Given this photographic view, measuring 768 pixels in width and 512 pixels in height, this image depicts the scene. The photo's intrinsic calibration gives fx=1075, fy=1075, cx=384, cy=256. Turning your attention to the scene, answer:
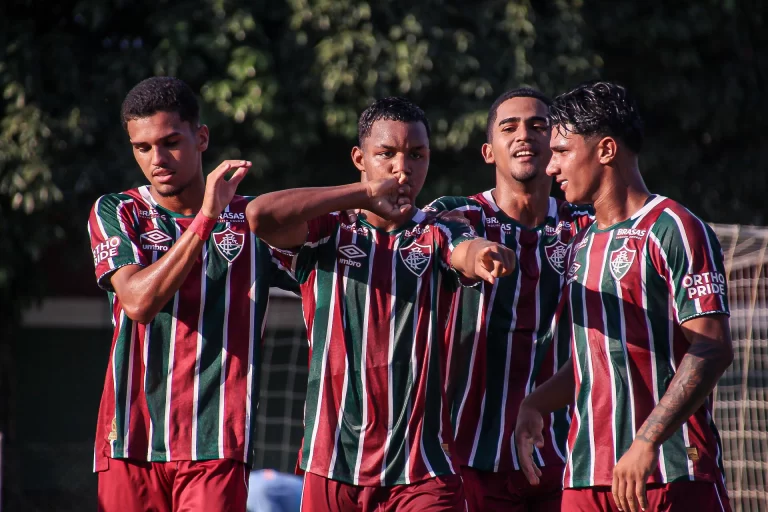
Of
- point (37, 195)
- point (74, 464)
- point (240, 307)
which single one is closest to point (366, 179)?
point (240, 307)

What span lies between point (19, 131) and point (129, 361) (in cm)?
670

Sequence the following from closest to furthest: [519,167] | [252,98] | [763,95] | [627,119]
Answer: [627,119]
[519,167]
[252,98]
[763,95]

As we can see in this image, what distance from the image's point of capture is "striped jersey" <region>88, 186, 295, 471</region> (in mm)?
4574

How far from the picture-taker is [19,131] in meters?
10.6

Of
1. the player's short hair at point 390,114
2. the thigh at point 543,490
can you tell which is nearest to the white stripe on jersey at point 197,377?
the player's short hair at point 390,114

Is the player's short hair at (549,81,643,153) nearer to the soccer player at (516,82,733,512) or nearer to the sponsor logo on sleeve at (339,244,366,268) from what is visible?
the soccer player at (516,82,733,512)

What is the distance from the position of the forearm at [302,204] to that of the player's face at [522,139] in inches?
50.4

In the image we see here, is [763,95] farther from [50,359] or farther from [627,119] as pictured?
[50,359]

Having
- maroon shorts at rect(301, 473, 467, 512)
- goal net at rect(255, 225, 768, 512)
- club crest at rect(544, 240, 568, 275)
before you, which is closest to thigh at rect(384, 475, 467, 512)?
maroon shorts at rect(301, 473, 467, 512)

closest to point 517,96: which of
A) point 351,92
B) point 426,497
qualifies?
point 426,497

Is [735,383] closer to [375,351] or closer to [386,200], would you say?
[375,351]

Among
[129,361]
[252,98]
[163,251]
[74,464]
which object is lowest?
[74,464]

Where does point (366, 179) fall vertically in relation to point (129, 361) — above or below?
above

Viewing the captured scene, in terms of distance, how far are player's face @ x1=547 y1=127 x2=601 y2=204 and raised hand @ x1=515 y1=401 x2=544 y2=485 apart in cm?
91
